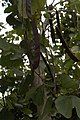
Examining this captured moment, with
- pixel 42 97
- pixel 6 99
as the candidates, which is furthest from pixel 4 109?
pixel 42 97

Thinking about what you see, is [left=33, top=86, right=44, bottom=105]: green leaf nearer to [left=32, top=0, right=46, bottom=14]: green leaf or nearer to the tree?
the tree

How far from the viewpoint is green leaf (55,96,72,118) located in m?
0.92

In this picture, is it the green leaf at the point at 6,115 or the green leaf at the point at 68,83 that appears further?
the green leaf at the point at 6,115

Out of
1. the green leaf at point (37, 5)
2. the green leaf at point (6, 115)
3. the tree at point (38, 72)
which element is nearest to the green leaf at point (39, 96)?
the tree at point (38, 72)

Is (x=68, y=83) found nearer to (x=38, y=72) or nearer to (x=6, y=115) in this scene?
(x=38, y=72)

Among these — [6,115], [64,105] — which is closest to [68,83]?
[64,105]

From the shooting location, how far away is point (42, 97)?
101 cm

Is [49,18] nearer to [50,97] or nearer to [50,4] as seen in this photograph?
[50,4]

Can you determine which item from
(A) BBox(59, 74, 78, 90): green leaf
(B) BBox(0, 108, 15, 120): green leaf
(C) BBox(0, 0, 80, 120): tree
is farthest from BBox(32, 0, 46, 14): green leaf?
(B) BBox(0, 108, 15, 120): green leaf

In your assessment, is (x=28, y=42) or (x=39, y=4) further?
(x=28, y=42)

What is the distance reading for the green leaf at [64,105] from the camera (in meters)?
0.92

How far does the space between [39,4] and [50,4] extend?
0.23 meters

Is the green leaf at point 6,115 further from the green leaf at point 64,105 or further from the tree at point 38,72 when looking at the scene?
the green leaf at point 64,105

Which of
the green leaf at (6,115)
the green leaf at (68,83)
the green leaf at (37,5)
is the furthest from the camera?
the green leaf at (6,115)
